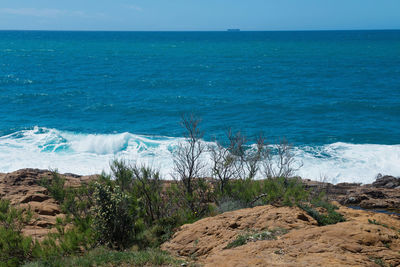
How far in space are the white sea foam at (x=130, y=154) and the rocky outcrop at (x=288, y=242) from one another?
38.1 ft

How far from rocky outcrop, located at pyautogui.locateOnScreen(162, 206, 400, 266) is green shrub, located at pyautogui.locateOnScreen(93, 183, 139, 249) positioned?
49.9 inches

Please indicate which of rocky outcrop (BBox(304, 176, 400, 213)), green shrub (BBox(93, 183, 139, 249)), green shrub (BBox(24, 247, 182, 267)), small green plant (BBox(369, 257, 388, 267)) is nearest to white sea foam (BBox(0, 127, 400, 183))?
rocky outcrop (BBox(304, 176, 400, 213))

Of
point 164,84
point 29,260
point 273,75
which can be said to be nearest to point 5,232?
point 29,260

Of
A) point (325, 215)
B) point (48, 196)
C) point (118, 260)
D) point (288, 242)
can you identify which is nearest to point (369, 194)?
point (325, 215)

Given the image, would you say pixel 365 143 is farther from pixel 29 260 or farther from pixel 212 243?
pixel 29 260

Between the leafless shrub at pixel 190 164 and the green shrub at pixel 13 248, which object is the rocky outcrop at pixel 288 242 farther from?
the green shrub at pixel 13 248

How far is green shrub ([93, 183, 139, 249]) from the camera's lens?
905cm

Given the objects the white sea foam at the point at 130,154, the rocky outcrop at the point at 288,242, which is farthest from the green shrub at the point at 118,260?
the white sea foam at the point at 130,154

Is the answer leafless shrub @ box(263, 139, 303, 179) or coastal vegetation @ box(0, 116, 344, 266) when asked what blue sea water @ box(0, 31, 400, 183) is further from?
coastal vegetation @ box(0, 116, 344, 266)

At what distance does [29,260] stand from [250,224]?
5.31m

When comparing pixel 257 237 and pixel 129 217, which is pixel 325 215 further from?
pixel 129 217

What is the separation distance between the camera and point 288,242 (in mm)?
7047

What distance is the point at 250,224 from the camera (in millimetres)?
8320

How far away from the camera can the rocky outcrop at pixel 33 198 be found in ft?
35.2
